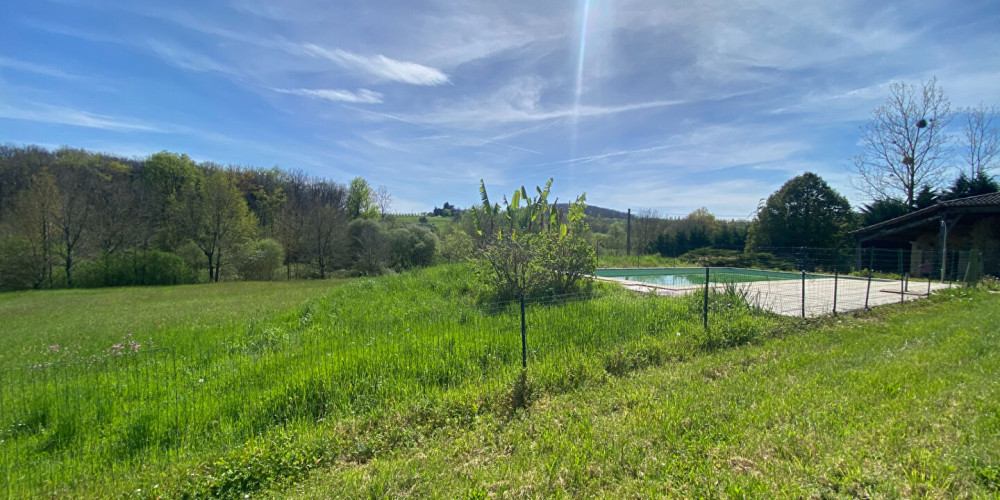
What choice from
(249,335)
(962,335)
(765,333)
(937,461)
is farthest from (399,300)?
(962,335)

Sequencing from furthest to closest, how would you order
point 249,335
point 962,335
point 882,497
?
point 249,335 < point 962,335 < point 882,497

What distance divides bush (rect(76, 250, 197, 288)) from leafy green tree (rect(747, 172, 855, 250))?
4170cm

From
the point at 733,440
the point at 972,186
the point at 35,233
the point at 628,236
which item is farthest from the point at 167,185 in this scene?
the point at 972,186

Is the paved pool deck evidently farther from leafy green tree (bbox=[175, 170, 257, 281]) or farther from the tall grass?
leafy green tree (bbox=[175, 170, 257, 281])

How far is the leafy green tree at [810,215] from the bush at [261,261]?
37.8 meters

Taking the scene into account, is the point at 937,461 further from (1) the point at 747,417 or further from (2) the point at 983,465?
(1) the point at 747,417

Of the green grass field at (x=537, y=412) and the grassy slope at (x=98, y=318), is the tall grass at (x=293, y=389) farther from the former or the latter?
the grassy slope at (x=98, y=318)

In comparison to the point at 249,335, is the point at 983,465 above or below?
above

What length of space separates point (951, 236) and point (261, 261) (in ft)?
143

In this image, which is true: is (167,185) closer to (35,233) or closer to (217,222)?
(217,222)

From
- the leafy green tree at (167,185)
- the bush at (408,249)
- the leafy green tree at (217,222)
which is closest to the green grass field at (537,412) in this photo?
the bush at (408,249)

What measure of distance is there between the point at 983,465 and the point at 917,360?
2.89 m

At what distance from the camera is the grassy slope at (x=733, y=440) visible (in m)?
2.38

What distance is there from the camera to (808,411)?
3271 mm
